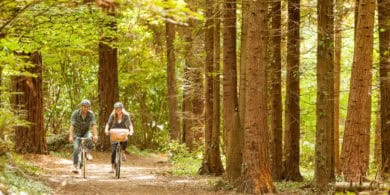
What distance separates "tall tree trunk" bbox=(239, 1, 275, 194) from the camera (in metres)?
12.2

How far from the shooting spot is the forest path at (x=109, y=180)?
1300 centimetres

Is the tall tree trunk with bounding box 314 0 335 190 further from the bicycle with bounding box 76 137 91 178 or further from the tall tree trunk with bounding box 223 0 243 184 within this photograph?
the bicycle with bounding box 76 137 91 178

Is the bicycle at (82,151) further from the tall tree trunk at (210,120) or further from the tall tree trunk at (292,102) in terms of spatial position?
the tall tree trunk at (292,102)

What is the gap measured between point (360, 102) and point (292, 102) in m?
4.74

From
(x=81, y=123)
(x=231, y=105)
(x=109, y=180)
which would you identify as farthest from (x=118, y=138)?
(x=231, y=105)

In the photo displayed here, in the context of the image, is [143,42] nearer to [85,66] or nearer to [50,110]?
[85,66]

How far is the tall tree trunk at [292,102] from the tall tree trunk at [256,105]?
11.5 ft

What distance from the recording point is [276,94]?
16.4m

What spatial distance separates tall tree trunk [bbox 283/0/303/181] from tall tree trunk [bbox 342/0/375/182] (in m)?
3.61

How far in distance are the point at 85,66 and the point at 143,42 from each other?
139 inches

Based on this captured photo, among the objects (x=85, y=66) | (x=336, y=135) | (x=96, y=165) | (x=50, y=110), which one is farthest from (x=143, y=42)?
(x=336, y=135)

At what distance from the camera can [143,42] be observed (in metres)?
29.2

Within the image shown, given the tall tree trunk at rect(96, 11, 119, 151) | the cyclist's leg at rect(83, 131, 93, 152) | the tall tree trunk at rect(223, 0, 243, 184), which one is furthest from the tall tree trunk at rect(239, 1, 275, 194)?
the tall tree trunk at rect(96, 11, 119, 151)

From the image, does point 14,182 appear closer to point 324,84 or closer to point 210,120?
point 324,84
